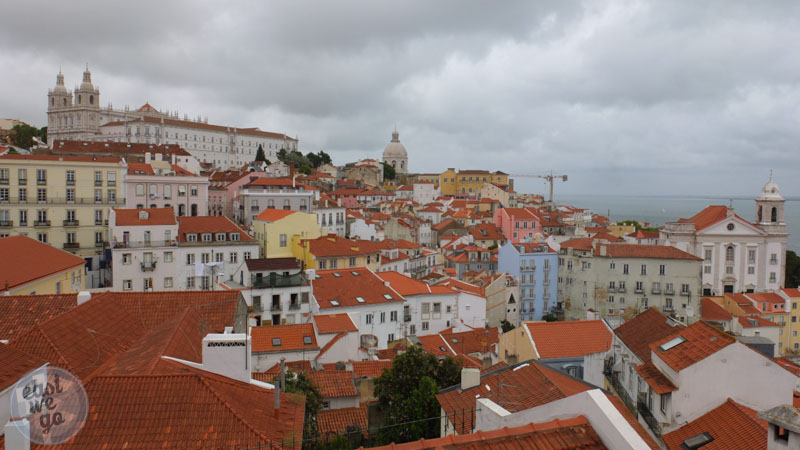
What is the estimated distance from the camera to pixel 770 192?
62.4 meters

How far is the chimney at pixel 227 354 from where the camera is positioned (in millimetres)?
8820

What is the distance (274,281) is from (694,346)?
2248 centimetres

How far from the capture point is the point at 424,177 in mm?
137500

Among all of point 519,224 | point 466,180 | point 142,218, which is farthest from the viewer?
point 466,180

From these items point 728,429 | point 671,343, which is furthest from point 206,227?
point 728,429

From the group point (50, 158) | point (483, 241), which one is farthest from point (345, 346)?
point (483, 241)

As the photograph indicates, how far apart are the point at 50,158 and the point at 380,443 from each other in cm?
3948

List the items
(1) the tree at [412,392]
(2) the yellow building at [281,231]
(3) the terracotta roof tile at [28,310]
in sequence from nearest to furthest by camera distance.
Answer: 1. (3) the terracotta roof tile at [28,310]
2. (1) the tree at [412,392]
3. (2) the yellow building at [281,231]

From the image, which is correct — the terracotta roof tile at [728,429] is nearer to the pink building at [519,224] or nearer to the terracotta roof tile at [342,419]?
the terracotta roof tile at [342,419]

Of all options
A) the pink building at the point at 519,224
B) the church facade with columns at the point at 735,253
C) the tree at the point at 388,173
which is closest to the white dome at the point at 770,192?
the church facade with columns at the point at 735,253

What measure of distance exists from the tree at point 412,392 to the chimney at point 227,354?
6.05m

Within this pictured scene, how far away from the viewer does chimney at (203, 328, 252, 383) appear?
8820mm

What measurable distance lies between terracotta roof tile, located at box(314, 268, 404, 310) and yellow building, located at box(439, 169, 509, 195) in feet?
320

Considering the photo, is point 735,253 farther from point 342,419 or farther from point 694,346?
point 342,419
